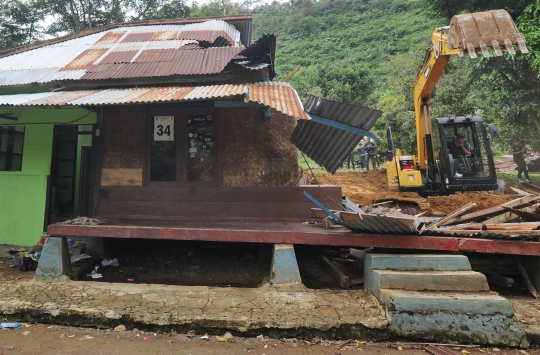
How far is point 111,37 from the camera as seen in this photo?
28.2 feet

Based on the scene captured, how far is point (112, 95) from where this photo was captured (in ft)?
17.2

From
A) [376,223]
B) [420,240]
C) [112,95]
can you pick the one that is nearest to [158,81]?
[112,95]

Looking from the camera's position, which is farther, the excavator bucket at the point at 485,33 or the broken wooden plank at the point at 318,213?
the broken wooden plank at the point at 318,213

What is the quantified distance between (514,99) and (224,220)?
13584 millimetres

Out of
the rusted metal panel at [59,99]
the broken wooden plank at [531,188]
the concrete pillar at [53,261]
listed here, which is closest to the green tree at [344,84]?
the broken wooden plank at [531,188]

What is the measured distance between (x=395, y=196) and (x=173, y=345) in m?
9.16

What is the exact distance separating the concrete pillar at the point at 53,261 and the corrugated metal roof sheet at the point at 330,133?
4.25 metres

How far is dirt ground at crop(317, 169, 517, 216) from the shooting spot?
8266mm

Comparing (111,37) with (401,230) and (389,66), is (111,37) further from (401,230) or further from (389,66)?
(389,66)

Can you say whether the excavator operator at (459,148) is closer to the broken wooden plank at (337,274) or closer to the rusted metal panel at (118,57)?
the broken wooden plank at (337,274)

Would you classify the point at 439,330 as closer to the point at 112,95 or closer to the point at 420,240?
the point at 420,240

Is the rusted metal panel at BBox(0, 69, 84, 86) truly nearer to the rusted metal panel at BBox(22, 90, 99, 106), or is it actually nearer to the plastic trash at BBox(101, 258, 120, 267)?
the rusted metal panel at BBox(22, 90, 99, 106)

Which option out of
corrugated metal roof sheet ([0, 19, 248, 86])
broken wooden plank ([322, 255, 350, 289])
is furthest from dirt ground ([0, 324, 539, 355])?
corrugated metal roof sheet ([0, 19, 248, 86])

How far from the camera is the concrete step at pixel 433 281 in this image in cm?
380
